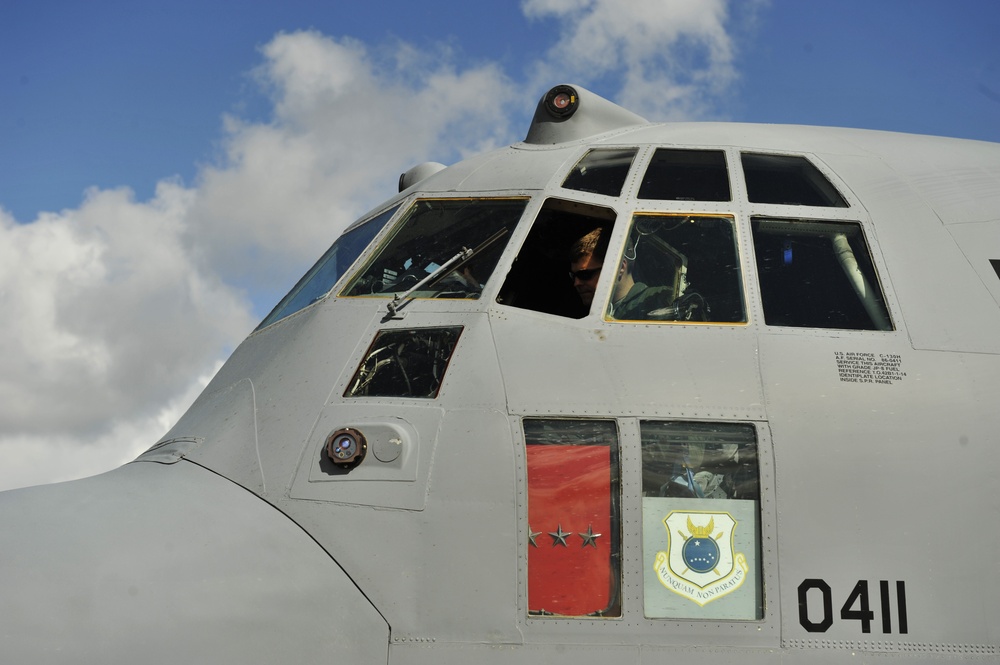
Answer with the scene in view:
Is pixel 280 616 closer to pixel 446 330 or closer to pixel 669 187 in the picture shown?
pixel 446 330

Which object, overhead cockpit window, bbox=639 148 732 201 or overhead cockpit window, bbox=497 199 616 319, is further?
overhead cockpit window, bbox=639 148 732 201

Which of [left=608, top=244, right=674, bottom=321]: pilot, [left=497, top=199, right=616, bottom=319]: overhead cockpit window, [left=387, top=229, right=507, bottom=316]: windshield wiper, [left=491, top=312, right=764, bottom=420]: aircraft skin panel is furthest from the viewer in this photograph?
[left=497, top=199, right=616, bottom=319]: overhead cockpit window

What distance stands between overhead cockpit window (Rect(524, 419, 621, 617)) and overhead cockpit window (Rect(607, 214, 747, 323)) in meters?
0.82

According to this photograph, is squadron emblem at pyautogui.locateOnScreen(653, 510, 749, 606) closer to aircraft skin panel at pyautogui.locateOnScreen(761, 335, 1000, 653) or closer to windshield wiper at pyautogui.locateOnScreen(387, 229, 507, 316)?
aircraft skin panel at pyautogui.locateOnScreen(761, 335, 1000, 653)

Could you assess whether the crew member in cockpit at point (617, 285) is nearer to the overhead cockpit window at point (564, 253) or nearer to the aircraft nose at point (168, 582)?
the overhead cockpit window at point (564, 253)

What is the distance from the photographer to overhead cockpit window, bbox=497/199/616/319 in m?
5.90

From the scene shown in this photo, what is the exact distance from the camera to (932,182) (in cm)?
639

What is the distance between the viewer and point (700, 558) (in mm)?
4957

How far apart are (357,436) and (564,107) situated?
3.11 meters

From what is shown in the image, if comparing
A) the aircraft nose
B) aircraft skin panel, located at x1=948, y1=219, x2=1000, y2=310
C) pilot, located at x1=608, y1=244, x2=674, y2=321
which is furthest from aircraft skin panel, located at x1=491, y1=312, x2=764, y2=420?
aircraft skin panel, located at x1=948, y1=219, x2=1000, y2=310

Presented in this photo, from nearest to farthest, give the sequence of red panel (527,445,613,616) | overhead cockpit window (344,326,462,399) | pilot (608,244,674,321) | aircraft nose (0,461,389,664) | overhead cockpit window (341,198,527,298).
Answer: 1. aircraft nose (0,461,389,664)
2. red panel (527,445,613,616)
3. overhead cockpit window (344,326,462,399)
4. pilot (608,244,674,321)
5. overhead cockpit window (341,198,527,298)

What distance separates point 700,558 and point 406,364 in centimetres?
190

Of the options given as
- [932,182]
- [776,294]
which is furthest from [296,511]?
[932,182]

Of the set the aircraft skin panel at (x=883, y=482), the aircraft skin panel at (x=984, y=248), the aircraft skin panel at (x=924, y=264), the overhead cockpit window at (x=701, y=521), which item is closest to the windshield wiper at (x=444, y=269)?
the overhead cockpit window at (x=701, y=521)
